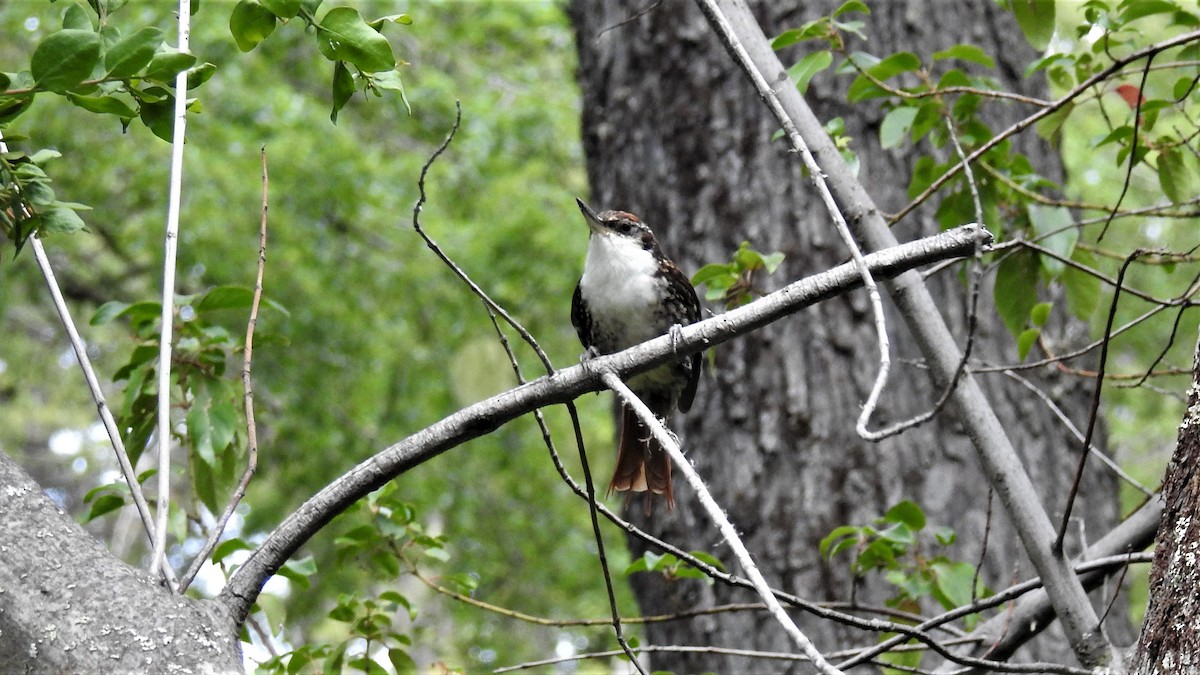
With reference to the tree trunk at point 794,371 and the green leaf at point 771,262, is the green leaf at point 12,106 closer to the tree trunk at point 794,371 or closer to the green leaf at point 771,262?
the green leaf at point 771,262

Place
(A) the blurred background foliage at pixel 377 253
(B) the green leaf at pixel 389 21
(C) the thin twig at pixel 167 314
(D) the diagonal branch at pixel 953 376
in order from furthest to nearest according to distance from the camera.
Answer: (A) the blurred background foliage at pixel 377 253, (D) the diagonal branch at pixel 953 376, (B) the green leaf at pixel 389 21, (C) the thin twig at pixel 167 314

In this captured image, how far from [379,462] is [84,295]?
826 centimetres

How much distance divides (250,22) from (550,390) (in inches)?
25.8

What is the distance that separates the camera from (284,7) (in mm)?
1593

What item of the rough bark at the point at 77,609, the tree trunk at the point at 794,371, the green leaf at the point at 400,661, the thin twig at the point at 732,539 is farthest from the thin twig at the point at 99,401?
the tree trunk at the point at 794,371

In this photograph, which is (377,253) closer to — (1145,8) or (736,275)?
(736,275)

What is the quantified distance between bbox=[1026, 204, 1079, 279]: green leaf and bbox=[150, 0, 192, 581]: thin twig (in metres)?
1.59

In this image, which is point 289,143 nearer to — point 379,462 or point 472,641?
point 472,641

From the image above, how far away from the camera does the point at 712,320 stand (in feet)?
5.49

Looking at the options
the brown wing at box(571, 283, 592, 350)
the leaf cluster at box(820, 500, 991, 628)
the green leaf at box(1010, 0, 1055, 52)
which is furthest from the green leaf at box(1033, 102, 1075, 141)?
the brown wing at box(571, 283, 592, 350)

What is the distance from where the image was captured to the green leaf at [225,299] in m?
2.35

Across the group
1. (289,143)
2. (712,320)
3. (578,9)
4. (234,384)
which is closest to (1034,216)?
(712,320)

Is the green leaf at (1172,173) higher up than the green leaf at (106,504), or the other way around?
the green leaf at (1172,173)

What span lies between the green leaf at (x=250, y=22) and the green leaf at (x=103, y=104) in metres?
0.18
